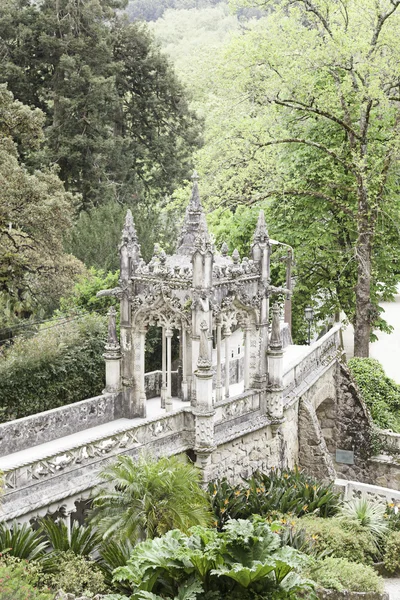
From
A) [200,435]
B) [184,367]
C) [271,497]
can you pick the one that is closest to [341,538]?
[271,497]

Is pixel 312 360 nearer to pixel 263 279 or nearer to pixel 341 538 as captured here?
pixel 263 279

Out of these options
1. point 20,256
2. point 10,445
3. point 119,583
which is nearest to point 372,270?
point 20,256

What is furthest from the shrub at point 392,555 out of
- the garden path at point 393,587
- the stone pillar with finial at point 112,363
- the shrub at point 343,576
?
the stone pillar with finial at point 112,363

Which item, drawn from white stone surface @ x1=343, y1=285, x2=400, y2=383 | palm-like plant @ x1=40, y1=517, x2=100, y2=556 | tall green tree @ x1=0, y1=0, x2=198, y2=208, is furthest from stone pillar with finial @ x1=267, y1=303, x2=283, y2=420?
tall green tree @ x1=0, y1=0, x2=198, y2=208

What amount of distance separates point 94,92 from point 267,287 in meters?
19.6

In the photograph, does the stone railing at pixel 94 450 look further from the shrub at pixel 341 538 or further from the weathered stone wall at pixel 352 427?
the weathered stone wall at pixel 352 427

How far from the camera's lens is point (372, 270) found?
95.4 feet

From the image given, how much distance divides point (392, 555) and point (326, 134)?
684 inches

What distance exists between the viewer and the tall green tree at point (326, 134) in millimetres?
25734

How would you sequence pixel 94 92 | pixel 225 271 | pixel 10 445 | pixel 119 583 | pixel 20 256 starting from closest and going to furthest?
pixel 119 583
pixel 10 445
pixel 225 271
pixel 20 256
pixel 94 92

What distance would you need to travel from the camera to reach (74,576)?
11.7 m

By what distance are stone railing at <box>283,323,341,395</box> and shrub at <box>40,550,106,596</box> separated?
928 centimetres

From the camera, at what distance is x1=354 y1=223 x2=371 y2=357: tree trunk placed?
2597 centimetres

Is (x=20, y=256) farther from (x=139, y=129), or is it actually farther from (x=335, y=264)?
(x=139, y=129)
